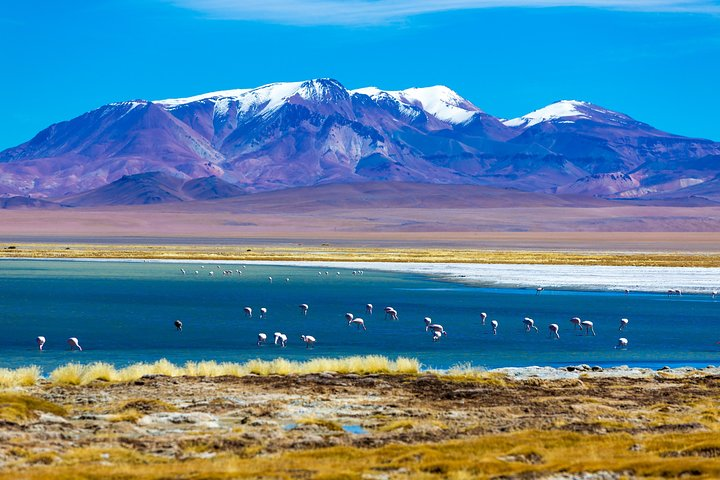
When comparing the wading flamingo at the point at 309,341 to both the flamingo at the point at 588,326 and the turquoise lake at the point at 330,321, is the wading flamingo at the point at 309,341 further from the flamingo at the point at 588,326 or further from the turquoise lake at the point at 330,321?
the flamingo at the point at 588,326

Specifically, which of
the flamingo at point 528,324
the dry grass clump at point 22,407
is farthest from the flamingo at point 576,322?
the dry grass clump at point 22,407

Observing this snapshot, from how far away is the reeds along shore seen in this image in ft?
66.5

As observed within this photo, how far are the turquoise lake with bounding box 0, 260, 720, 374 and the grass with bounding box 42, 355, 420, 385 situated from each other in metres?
2.71

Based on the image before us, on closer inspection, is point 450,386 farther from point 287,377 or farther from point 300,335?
point 300,335

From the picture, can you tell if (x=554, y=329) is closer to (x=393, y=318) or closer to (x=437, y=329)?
(x=437, y=329)

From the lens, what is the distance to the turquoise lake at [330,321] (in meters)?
27.1

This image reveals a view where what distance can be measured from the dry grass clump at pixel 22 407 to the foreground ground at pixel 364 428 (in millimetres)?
33

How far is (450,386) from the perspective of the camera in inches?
806

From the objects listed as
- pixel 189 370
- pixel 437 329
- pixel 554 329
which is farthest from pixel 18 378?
pixel 554 329

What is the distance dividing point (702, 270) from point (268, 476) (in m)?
59.4

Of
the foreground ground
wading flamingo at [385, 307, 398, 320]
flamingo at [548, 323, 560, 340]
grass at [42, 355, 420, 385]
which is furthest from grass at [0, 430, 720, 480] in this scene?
wading flamingo at [385, 307, 398, 320]

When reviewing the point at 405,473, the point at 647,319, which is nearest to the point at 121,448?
the point at 405,473

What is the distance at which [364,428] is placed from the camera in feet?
54.0

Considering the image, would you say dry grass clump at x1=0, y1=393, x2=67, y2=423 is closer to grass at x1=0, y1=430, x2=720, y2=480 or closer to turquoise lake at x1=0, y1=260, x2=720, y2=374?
grass at x1=0, y1=430, x2=720, y2=480
